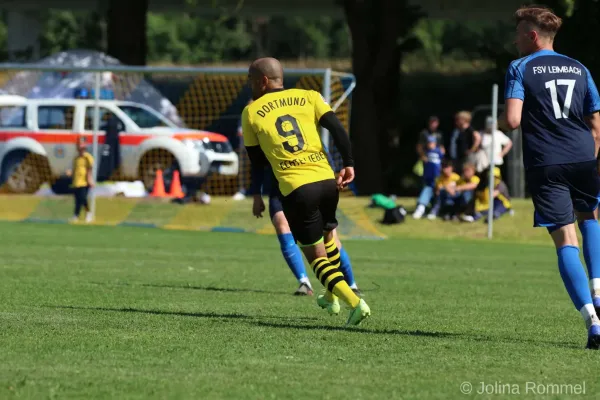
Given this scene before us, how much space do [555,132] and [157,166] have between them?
18.5 meters

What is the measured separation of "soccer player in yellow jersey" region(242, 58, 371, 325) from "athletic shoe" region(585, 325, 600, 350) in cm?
155

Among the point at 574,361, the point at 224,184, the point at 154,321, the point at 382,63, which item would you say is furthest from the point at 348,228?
the point at 574,361

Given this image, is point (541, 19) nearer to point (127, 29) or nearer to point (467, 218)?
point (467, 218)

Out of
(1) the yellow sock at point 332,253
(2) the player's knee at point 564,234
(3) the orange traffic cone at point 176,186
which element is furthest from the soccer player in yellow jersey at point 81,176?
(2) the player's knee at point 564,234

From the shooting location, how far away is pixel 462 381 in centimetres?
645

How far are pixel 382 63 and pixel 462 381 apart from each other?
81.0 feet

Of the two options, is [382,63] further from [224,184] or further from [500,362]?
[500,362]

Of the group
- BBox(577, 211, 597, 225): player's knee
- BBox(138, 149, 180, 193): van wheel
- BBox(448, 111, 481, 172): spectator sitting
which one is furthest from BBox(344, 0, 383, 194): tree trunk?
BBox(577, 211, 597, 225): player's knee

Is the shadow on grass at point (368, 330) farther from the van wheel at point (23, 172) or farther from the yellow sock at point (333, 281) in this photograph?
the van wheel at point (23, 172)

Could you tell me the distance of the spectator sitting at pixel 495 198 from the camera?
77.7 ft

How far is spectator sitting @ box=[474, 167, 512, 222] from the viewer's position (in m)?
23.7

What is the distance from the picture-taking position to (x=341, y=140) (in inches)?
347

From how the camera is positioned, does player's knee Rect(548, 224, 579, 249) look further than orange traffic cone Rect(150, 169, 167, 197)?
No

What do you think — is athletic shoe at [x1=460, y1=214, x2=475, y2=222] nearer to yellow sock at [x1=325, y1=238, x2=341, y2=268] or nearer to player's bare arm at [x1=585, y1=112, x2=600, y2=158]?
yellow sock at [x1=325, y1=238, x2=341, y2=268]
